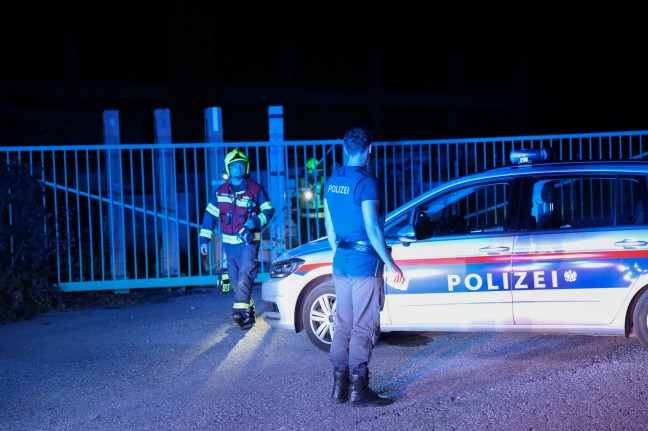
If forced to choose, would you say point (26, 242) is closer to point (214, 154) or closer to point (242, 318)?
point (214, 154)

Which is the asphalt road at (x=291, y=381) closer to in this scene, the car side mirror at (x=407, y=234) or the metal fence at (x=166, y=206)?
the car side mirror at (x=407, y=234)

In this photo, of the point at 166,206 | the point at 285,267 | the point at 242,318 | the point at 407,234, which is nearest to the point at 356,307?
the point at 407,234

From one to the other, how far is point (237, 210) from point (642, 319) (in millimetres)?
3924

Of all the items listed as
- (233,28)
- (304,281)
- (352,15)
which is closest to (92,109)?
(233,28)

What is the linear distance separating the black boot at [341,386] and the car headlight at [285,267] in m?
1.82

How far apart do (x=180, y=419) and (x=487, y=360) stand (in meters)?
2.55

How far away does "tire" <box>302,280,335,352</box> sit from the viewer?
22.6 ft

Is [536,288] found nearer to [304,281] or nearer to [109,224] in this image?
[304,281]

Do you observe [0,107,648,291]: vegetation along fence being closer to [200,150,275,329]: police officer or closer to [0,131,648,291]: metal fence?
[0,131,648,291]: metal fence

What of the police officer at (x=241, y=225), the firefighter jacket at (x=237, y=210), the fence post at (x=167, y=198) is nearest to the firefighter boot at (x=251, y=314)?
the police officer at (x=241, y=225)

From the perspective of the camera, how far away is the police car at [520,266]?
6.24 m

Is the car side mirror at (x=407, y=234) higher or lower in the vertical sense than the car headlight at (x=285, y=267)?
higher

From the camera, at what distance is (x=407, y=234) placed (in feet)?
21.3

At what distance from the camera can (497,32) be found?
26.9m
